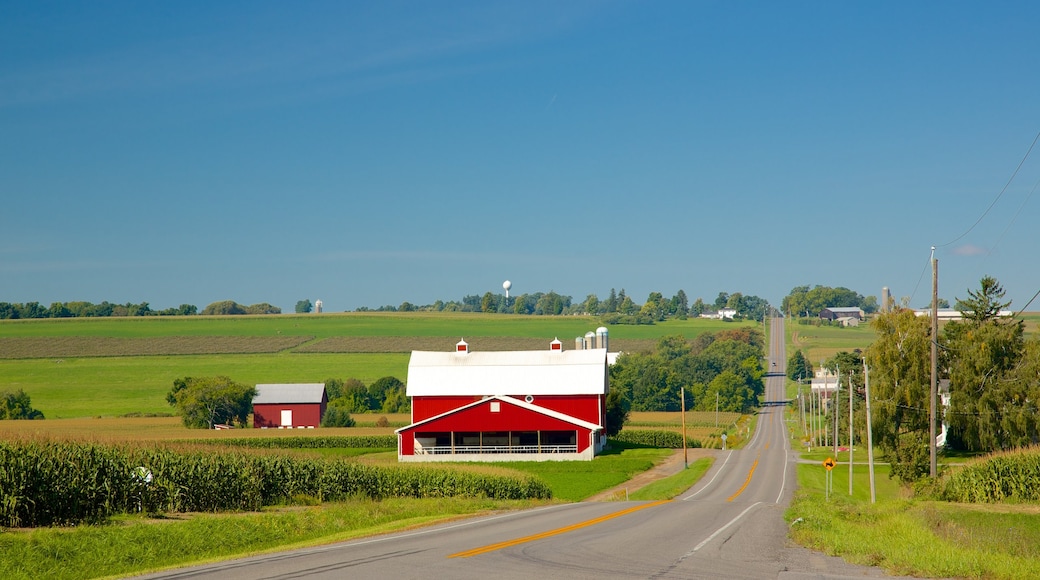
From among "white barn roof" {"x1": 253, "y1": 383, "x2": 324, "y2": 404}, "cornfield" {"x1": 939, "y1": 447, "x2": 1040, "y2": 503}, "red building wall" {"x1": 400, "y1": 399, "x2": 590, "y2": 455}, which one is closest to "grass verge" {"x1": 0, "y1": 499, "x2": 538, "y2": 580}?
"cornfield" {"x1": 939, "y1": 447, "x2": 1040, "y2": 503}

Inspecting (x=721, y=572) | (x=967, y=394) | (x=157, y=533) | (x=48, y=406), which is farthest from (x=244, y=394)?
(x=721, y=572)

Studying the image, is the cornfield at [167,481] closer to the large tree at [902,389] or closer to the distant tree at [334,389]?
the large tree at [902,389]

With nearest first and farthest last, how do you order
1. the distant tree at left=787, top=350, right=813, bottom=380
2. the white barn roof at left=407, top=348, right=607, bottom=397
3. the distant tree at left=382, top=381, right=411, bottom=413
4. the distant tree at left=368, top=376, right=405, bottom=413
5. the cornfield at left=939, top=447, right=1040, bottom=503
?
the cornfield at left=939, top=447, right=1040, bottom=503
the white barn roof at left=407, top=348, right=607, bottom=397
the distant tree at left=382, top=381, right=411, bottom=413
the distant tree at left=368, top=376, right=405, bottom=413
the distant tree at left=787, top=350, right=813, bottom=380

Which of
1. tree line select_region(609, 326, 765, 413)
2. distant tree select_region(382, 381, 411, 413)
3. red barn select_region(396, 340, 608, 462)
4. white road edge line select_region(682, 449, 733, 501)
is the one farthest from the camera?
tree line select_region(609, 326, 765, 413)

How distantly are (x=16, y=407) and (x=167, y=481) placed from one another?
319ft

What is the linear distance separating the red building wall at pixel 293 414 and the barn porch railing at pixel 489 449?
36.1 metres

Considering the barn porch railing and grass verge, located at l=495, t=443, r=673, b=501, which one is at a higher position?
the barn porch railing

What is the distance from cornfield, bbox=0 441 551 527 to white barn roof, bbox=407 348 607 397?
4247cm

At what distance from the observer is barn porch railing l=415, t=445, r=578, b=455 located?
265 feet

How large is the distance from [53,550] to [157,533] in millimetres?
3048

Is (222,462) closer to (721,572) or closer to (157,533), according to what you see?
(157,533)

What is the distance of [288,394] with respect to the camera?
11575 centimetres

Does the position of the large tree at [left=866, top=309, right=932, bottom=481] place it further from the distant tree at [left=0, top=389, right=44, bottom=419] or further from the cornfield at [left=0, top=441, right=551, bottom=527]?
the distant tree at [left=0, top=389, right=44, bottom=419]

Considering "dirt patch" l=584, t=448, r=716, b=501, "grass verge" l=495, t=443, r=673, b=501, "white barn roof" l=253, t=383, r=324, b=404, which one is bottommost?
"dirt patch" l=584, t=448, r=716, b=501
